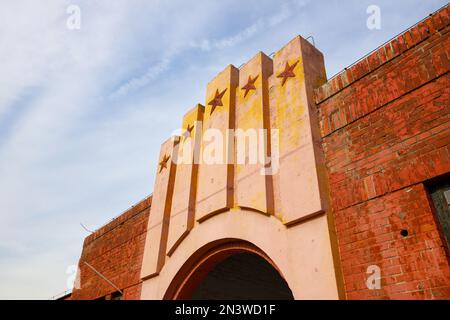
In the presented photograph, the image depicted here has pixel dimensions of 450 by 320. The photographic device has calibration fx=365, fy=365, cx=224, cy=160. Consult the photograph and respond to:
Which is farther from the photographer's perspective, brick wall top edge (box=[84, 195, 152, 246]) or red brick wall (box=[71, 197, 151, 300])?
brick wall top edge (box=[84, 195, 152, 246])

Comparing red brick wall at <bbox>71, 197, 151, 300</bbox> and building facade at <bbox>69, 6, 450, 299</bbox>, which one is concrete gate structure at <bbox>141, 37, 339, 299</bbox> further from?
red brick wall at <bbox>71, 197, 151, 300</bbox>

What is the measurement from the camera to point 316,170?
4.52 meters

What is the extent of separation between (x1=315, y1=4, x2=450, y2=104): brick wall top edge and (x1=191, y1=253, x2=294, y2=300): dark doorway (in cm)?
347

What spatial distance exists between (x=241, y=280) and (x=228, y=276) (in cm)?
48

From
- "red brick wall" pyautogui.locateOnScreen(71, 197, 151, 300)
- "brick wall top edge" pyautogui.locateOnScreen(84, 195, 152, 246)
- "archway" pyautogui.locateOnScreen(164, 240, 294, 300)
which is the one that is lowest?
"archway" pyautogui.locateOnScreen(164, 240, 294, 300)

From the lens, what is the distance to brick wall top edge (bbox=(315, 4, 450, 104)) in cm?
409

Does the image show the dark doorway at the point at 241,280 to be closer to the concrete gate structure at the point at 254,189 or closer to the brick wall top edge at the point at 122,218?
the concrete gate structure at the point at 254,189

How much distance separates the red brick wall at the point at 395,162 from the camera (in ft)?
11.4

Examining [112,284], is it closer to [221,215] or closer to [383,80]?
[221,215]

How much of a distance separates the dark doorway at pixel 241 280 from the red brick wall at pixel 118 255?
1.43 m

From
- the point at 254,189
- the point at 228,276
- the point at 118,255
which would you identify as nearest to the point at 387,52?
the point at 254,189

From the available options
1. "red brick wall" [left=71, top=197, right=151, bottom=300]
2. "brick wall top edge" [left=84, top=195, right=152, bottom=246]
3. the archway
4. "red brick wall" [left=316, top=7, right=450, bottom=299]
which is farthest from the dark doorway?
"red brick wall" [left=316, top=7, right=450, bottom=299]
